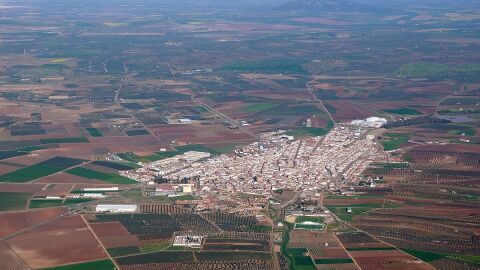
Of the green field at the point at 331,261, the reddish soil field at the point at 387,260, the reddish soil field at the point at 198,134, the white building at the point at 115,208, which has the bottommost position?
the reddish soil field at the point at 198,134

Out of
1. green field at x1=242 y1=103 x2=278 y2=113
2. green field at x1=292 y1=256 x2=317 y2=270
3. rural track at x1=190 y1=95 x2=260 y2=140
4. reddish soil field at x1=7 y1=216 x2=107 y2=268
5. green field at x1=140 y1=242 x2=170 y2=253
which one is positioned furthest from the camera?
green field at x1=242 y1=103 x2=278 y2=113

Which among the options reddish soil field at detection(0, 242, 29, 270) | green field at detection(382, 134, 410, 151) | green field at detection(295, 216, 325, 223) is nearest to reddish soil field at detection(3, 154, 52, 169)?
reddish soil field at detection(0, 242, 29, 270)

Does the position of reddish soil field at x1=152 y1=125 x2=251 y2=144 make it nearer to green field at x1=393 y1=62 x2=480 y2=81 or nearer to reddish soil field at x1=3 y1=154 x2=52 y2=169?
reddish soil field at x1=3 y1=154 x2=52 y2=169

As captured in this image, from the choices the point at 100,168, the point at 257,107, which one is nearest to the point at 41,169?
A: the point at 100,168

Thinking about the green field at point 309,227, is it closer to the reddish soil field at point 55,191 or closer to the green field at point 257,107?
the reddish soil field at point 55,191

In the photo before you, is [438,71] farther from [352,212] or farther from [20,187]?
[20,187]

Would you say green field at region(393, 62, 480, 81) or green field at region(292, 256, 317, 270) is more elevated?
green field at region(292, 256, 317, 270)

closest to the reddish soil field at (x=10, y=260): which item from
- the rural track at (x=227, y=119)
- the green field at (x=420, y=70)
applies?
the rural track at (x=227, y=119)
